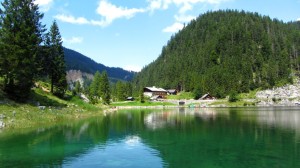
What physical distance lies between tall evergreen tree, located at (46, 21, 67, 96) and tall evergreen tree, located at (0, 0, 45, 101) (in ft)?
61.1

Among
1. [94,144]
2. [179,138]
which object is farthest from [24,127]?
[179,138]

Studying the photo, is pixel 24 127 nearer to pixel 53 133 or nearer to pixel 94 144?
pixel 53 133

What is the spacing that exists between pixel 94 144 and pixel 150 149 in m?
8.31

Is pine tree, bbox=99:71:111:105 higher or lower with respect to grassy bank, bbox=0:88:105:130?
higher

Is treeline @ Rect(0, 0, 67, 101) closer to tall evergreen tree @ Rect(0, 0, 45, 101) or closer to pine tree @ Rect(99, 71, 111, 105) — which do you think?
tall evergreen tree @ Rect(0, 0, 45, 101)

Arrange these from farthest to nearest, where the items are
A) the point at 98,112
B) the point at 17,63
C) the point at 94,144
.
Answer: the point at 98,112, the point at 17,63, the point at 94,144

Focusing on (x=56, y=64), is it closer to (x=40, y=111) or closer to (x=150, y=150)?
(x=40, y=111)

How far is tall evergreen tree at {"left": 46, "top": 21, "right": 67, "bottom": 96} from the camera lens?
8731 cm

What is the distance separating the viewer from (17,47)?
61.6 meters

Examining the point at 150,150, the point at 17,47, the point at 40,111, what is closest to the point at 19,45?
the point at 17,47

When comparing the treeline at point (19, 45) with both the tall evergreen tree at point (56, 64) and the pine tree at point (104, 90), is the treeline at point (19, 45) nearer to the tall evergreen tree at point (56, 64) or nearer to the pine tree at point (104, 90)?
the tall evergreen tree at point (56, 64)

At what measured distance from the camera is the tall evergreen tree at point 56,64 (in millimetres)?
87312

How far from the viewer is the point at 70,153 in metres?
34.2

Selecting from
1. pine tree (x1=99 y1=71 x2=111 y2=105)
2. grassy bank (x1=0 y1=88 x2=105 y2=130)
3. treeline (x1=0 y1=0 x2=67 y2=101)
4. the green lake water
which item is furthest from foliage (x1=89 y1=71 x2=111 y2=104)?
the green lake water
